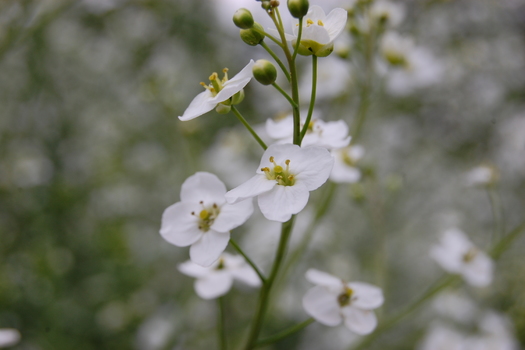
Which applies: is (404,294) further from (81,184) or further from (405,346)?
(81,184)

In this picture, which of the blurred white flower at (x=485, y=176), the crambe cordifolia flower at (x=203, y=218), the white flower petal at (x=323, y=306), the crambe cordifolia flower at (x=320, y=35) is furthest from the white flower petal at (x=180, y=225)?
the blurred white flower at (x=485, y=176)

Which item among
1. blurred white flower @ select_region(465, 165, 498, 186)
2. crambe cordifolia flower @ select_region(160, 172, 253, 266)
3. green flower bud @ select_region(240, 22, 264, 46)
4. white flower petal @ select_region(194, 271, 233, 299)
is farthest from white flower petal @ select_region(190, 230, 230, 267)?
blurred white flower @ select_region(465, 165, 498, 186)

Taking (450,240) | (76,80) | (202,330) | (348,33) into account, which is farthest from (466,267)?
(76,80)

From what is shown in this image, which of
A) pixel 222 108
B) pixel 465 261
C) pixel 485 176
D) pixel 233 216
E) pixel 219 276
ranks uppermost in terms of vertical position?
pixel 222 108

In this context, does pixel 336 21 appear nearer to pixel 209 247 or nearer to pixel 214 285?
pixel 209 247

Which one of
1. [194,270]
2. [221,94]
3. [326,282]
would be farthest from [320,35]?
[194,270]

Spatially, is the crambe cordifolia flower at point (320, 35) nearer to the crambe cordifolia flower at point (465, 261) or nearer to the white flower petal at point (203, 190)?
the white flower petal at point (203, 190)

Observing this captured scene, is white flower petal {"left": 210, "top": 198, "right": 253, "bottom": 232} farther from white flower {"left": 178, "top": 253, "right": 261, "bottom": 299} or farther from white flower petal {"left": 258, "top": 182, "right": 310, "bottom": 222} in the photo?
white flower {"left": 178, "top": 253, "right": 261, "bottom": 299}
